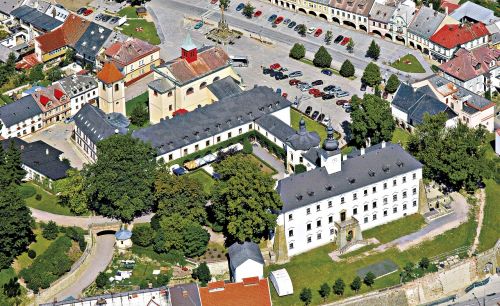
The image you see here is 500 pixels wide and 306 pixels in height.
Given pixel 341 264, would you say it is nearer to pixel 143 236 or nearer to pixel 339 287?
pixel 339 287

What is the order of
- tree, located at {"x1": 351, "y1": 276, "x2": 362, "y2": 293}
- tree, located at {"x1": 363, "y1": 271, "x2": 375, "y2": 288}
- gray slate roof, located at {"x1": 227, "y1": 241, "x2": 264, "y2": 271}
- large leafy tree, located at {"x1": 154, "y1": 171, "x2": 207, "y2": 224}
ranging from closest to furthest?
1. gray slate roof, located at {"x1": 227, "y1": 241, "x2": 264, "y2": 271}
2. tree, located at {"x1": 351, "y1": 276, "x2": 362, "y2": 293}
3. tree, located at {"x1": 363, "y1": 271, "x2": 375, "y2": 288}
4. large leafy tree, located at {"x1": 154, "y1": 171, "x2": 207, "y2": 224}

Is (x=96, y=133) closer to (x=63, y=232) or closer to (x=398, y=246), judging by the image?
(x=63, y=232)

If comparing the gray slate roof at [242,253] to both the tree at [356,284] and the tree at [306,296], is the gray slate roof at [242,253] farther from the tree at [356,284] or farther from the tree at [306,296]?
the tree at [356,284]

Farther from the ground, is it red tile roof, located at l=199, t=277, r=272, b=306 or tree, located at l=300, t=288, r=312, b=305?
red tile roof, located at l=199, t=277, r=272, b=306

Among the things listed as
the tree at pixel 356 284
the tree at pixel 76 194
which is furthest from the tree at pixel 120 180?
the tree at pixel 356 284

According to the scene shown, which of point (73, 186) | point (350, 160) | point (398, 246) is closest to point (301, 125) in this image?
point (350, 160)

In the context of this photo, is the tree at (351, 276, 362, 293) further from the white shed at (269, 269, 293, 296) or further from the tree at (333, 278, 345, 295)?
the white shed at (269, 269, 293, 296)

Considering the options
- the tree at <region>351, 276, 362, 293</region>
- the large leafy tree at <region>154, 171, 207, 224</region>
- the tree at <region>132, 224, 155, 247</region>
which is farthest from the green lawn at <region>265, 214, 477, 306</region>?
the tree at <region>132, 224, 155, 247</region>
